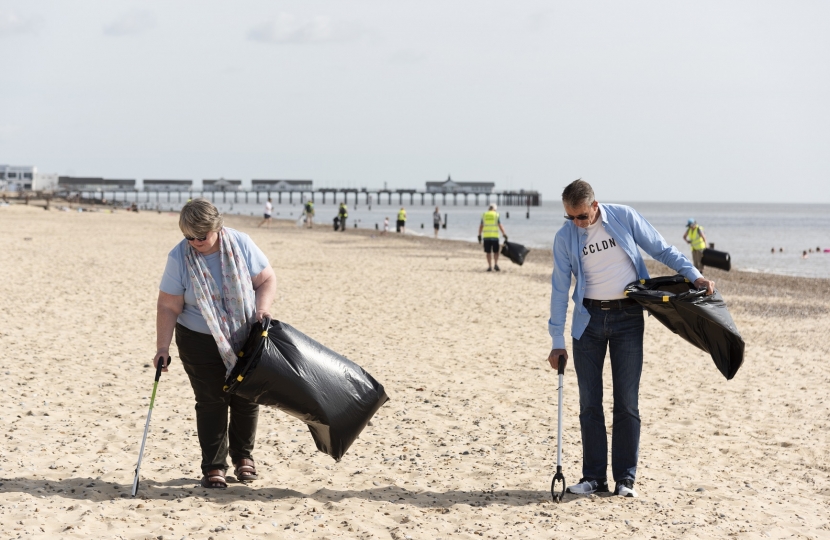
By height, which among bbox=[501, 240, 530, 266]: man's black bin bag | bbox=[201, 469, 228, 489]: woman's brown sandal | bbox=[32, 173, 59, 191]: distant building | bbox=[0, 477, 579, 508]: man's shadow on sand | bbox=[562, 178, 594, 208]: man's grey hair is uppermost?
bbox=[32, 173, 59, 191]: distant building

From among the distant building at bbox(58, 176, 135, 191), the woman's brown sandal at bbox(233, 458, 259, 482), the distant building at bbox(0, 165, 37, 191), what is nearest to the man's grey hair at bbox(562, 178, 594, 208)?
the woman's brown sandal at bbox(233, 458, 259, 482)

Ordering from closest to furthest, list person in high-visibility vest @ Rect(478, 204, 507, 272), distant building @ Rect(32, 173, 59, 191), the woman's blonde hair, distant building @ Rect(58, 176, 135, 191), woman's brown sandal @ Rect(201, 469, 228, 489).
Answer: the woman's blonde hair < woman's brown sandal @ Rect(201, 469, 228, 489) < person in high-visibility vest @ Rect(478, 204, 507, 272) < distant building @ Rect(32, 173, 59, 191) < distant building @ Rect(58, 176, 135, 191)

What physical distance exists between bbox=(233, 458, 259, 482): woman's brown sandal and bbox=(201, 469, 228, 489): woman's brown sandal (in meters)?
0.11

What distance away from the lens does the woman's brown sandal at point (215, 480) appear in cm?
442

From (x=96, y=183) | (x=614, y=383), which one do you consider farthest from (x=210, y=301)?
(x=96, y=183)

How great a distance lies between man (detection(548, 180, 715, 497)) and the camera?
4250 mm

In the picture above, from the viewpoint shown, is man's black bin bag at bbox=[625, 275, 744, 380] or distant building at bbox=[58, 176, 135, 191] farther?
distant building at bbox=[58, 176, 135, 191]

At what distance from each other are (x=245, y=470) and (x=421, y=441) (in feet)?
4.46

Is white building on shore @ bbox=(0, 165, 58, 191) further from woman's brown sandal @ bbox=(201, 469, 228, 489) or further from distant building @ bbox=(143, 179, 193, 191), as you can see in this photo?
woman's brown sandal @ bbox=(201, 469, 228, 489)

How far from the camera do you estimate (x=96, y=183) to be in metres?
147

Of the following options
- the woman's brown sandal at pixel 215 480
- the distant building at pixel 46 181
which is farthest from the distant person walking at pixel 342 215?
the distant building at pixel 46 181

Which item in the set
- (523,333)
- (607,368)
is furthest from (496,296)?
(607,368)

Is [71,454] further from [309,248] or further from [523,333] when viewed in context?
[309,248]

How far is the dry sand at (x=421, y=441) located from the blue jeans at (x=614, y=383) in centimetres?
22
